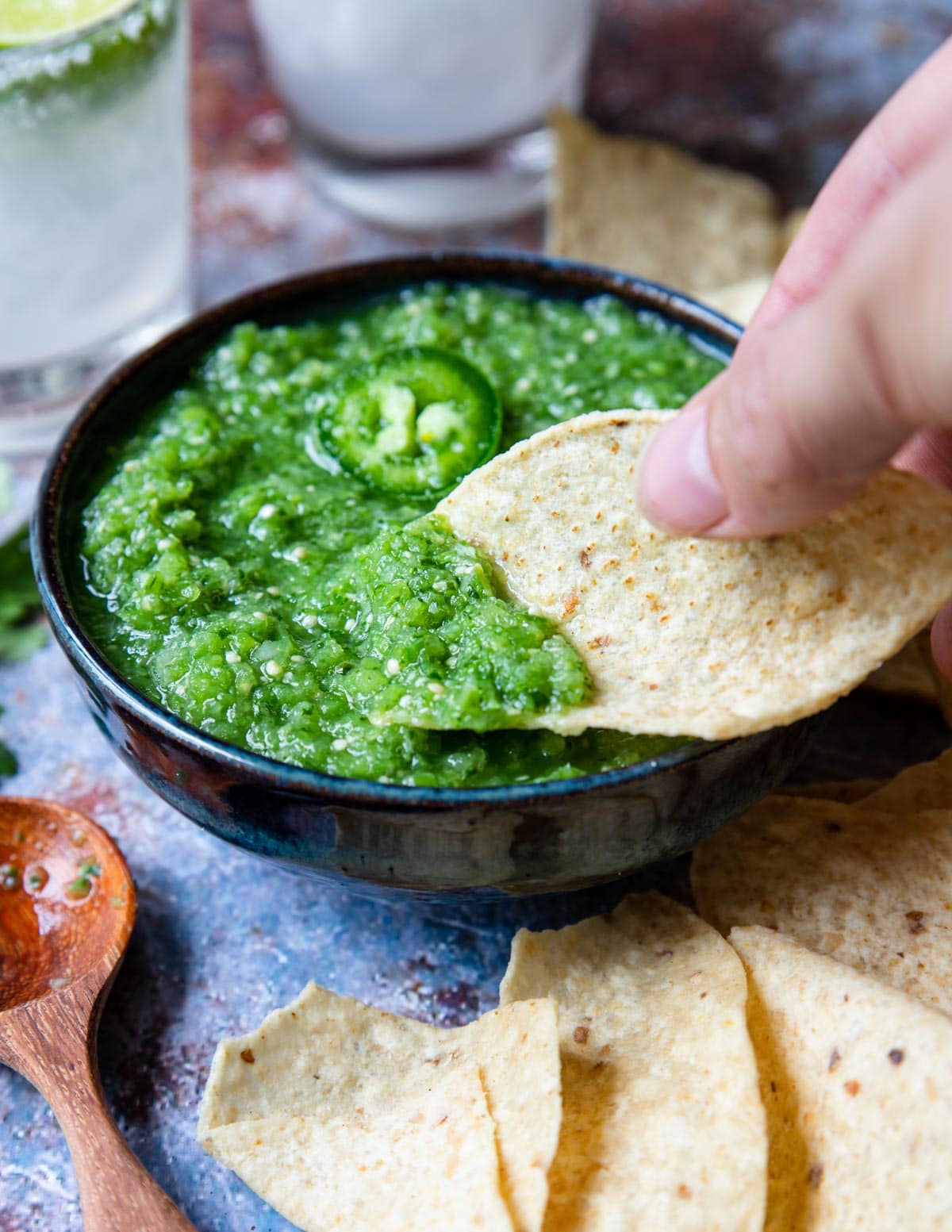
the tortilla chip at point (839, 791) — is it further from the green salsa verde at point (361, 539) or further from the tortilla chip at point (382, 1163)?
the tortilla chip at point (382, 1163)

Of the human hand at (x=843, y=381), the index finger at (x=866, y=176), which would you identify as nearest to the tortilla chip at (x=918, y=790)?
the human hand at (x=843, y=381)

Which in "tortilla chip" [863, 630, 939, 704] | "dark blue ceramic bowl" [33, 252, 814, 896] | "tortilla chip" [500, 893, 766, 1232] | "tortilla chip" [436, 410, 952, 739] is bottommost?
"tortilla chip" [500, 893, 766, 1232]

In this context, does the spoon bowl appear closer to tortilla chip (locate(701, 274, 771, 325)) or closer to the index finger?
the index finger

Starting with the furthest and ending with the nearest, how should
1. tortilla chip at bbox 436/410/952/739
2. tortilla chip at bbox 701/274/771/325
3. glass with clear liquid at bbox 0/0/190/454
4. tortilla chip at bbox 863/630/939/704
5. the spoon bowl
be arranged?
tortilla chip at bbox 701/274/771/325
glass with clear liquid at bbox 0/0/190/454
tortilla chip at bbox 863/630/939/704
the spoon bowl
tortilla chip at bbox 436/410/952/739

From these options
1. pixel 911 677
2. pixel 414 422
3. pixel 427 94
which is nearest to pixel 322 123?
pixel 427 94

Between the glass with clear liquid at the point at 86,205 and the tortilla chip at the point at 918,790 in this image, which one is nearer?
the tortilla chip at the point at 918,790

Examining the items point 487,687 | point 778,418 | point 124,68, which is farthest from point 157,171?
point 778,418

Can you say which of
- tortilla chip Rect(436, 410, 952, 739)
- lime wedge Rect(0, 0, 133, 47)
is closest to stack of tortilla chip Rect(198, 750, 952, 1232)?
tortilla chip Rect(436, 410, 952, 739)
